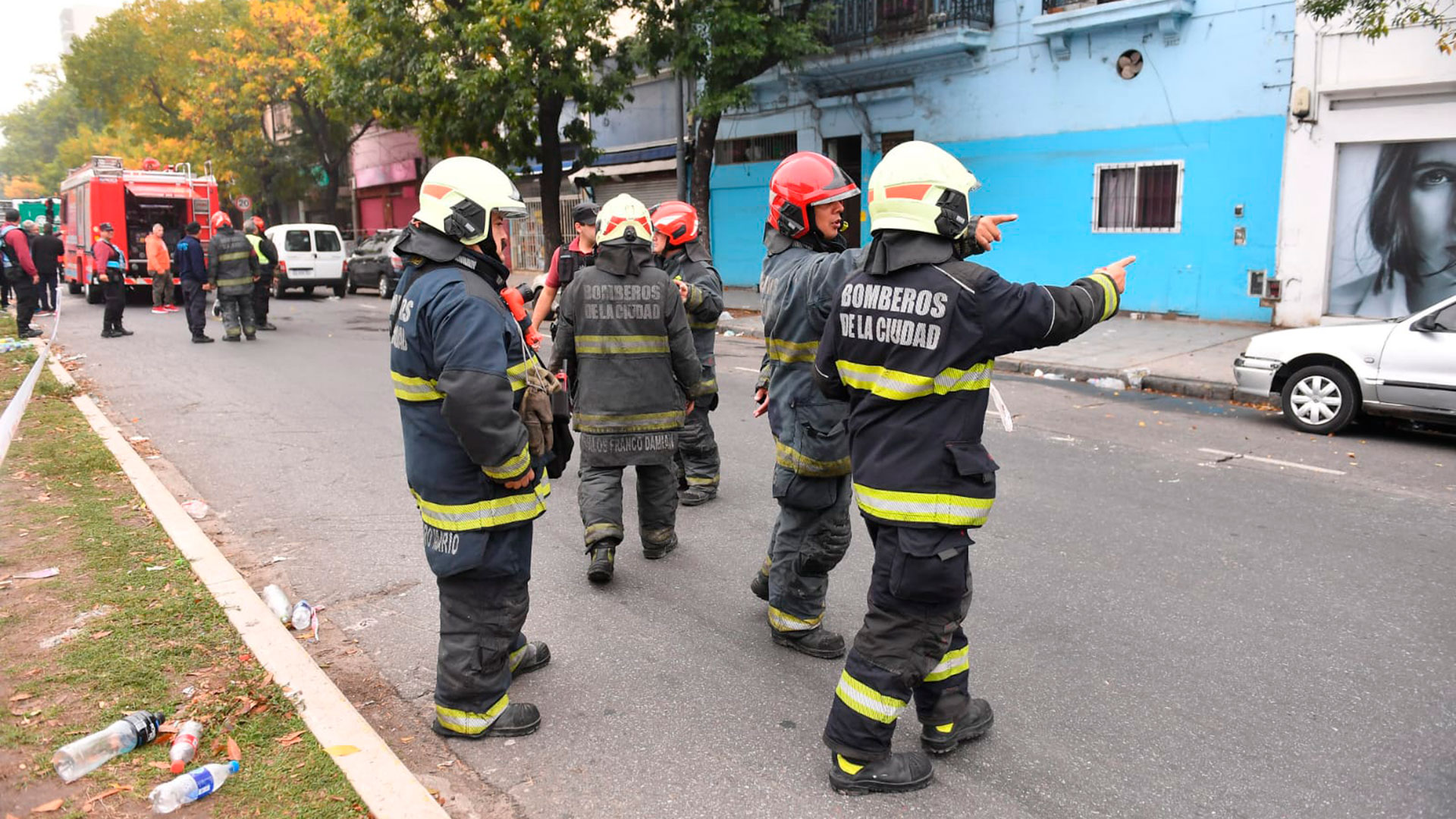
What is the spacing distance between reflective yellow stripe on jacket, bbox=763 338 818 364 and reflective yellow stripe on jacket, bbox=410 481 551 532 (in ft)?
Result: 4.01

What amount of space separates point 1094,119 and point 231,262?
12.8m

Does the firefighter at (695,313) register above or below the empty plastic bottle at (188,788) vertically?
above

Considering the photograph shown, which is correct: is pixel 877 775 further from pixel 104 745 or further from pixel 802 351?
pixel 104 745

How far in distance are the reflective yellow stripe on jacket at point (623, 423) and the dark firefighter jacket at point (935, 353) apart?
2.09 metres

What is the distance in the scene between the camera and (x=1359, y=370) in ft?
27.6

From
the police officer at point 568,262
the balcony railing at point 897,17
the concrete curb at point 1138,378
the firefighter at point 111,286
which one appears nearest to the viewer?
the police officer at point 568,262

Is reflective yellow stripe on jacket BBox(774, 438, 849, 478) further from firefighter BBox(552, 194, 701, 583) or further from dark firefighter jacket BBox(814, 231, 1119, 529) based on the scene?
firefighter BBox(552, 194, 701, 583)

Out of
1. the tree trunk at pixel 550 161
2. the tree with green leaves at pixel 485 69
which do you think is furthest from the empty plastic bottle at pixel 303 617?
the tree trunk at pixel 550 161

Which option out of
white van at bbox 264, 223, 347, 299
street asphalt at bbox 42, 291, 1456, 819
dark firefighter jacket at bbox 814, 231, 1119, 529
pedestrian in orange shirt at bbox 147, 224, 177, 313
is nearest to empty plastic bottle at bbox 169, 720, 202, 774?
street asphalt at bbox 42, 291, 1456, 819

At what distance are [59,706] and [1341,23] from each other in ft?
48.4

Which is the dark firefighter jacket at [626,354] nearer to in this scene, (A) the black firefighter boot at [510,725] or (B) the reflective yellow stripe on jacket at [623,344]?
(B) the reflective yellow stripe on jacket at [623,344]

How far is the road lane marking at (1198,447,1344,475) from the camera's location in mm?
7293

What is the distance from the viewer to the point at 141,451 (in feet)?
26.5

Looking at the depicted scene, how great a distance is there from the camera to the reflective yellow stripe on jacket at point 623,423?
16.8 feet
